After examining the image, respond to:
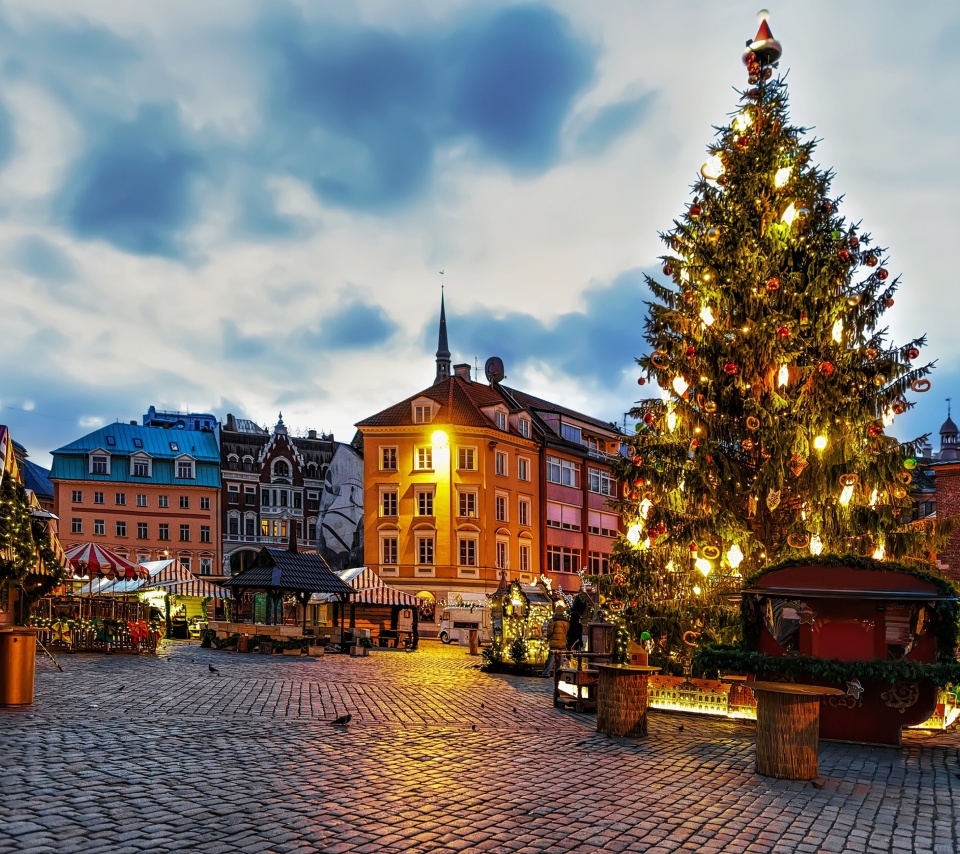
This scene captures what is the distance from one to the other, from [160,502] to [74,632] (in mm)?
41393

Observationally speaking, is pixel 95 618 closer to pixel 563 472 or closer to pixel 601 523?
pixel 563 472

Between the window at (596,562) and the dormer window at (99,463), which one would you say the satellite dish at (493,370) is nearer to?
the window at (596,562)

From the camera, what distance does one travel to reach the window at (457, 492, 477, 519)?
5016 cm

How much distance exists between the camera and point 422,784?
8938 mm

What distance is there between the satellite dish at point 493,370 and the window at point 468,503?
10.3m

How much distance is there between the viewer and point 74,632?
27.9 metres

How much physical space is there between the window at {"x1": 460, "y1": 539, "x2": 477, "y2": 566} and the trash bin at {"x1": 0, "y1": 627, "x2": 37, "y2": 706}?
3647 cm

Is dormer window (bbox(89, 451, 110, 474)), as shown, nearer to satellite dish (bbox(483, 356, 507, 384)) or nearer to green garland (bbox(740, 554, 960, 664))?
satellite dish (bbox(483, 356, 507, 384))

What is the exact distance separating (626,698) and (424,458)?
38393 mm

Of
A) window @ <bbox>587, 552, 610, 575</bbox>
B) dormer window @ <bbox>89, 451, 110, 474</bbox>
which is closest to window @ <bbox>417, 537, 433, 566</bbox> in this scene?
window @ <bbox>587, 552, 610, 575</bbox>

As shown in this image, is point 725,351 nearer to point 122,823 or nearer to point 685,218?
point 685,218

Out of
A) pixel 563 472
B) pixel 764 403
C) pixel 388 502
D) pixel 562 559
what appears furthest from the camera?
Answer: pixel 563 472

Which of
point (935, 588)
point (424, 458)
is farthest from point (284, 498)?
point (935, 588)

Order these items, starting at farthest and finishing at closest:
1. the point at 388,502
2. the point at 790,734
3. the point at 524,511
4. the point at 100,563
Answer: the point at 524,511
the point at 388,502
the point at 100,563
the point at 790,734
